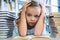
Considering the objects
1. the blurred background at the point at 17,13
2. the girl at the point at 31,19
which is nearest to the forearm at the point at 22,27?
the girl at the point at 31,19

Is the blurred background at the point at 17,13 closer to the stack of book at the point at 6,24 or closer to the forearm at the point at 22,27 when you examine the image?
the stack of book at the point at 6,24

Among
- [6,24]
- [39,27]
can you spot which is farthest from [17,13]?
[39,27]

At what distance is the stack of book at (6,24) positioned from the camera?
1.02 metres

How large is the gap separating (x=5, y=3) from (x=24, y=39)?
1.16 ft

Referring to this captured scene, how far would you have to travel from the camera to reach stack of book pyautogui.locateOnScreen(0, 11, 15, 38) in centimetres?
102

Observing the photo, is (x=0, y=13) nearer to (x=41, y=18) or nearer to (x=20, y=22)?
(x=20, y=22)

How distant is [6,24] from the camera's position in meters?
1.04

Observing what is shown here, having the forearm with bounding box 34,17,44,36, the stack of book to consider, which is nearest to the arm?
the forearm with bounding box 34,17,44,36

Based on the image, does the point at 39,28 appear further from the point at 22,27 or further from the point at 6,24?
the point at 6,24

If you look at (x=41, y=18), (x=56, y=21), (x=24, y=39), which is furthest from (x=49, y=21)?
(x=24, y=39)

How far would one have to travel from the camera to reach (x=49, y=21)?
1.10 m

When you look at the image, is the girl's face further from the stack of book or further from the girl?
the stack of book

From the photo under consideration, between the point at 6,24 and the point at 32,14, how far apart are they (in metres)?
0.22

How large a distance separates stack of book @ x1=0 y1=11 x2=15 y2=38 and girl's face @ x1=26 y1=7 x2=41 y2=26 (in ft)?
0.58
